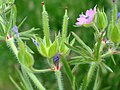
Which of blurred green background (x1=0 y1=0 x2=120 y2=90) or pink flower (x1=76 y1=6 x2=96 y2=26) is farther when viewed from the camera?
blurred green background (x1=0 y1=0 x2=120 y2=90)

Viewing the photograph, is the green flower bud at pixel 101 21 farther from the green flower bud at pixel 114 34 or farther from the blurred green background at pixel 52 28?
the blurred green background at pixel 52 28

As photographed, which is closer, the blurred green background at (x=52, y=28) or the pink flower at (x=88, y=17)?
the pink flower at (x=88, y=17)

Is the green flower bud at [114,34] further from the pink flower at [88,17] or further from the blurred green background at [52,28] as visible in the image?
the blurred green background at [52,28]

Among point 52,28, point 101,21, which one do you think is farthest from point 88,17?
point 52,28

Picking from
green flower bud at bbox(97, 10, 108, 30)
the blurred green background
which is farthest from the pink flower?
the blurred green background

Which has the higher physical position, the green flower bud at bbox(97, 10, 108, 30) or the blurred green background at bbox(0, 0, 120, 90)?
the green flower bud at bbox(97, 10, 108, 30)

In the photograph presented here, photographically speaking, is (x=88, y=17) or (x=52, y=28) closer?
(x=88, y=17)

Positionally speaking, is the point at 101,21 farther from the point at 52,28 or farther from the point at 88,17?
the point at 52,28

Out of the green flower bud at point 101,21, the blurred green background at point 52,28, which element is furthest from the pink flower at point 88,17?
the blurred green background at point 52,28

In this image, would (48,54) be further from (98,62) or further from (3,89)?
(3,89)

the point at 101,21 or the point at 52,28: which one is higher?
the point at 101,21

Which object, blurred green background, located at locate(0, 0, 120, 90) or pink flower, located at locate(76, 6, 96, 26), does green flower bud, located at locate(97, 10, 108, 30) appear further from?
blurred green background, located at locate(0, 0, 120, 90)

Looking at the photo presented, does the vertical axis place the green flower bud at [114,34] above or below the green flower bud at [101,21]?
below
